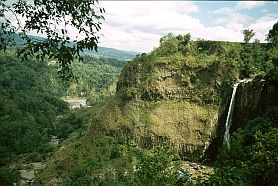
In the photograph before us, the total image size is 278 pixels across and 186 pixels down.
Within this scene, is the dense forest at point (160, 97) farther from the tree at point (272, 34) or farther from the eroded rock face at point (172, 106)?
the tree at point (272, 34)

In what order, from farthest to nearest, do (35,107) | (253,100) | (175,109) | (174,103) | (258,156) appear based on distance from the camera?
(35,107) < (174,103) < (175,109) < (253,100) < (258,156)

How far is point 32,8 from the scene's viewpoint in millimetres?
5312

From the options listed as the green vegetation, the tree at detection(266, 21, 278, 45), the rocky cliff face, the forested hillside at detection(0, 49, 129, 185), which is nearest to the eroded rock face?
the rocky cliff face

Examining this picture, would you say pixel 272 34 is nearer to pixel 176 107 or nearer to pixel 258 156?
pixel 176 107

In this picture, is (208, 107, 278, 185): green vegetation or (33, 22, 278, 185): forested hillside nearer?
(208, 107, 278, 185): green vegetation

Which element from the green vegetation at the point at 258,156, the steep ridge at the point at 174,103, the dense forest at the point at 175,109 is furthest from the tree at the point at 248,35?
the green vegetation at the point at 258,156

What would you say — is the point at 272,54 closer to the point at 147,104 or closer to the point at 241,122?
the point at 241,122

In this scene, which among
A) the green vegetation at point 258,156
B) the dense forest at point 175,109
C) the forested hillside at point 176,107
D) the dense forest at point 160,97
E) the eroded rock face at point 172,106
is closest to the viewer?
the green vegetation at point 258,156

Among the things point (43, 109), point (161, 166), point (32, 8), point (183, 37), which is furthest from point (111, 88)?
point (32, 8)

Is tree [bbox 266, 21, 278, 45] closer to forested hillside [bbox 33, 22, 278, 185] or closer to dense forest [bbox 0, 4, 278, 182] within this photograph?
dense forest [bbox 0, 4, 278, 182]

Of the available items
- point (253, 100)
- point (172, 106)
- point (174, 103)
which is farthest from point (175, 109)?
point (253, 100)

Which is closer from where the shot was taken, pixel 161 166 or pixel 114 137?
pixel 161 166

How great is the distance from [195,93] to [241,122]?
210 inches

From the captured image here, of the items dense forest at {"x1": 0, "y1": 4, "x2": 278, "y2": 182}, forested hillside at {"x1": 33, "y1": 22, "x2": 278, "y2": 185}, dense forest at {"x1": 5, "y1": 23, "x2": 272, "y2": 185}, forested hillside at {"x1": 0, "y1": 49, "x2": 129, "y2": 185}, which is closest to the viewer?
dense forest at {"x1": 0, "y1": 4, "x2": 278, "y2": 182}
